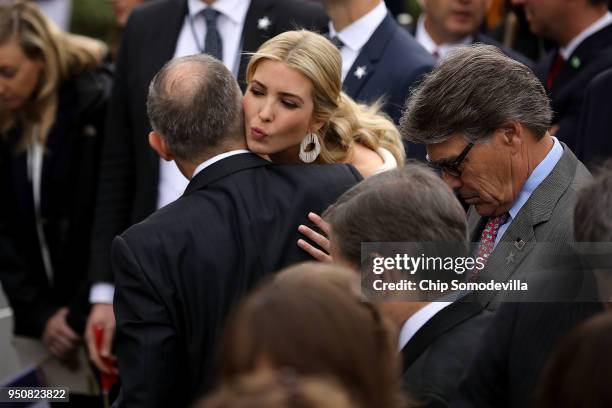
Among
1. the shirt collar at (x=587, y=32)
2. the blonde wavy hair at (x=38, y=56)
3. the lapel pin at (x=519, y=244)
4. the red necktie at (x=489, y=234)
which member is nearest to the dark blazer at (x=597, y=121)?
the shirt collar at (x=587, y=32)

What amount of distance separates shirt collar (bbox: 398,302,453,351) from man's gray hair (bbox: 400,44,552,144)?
0.81 metres

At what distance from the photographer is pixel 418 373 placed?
8.90ft

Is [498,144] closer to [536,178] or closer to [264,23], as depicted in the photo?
[536,178]

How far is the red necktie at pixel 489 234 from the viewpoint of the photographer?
11.4 feet

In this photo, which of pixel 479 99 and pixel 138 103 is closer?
pixel 479 99

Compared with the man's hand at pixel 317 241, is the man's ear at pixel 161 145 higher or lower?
higher

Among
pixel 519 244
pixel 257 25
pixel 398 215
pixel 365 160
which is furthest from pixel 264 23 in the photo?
pixel 398 215

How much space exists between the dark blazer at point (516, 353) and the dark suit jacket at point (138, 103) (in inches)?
97.7

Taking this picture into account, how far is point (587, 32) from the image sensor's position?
5.43 metres

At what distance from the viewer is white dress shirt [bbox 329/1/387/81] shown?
4.91 m

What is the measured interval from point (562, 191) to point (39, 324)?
3.02m

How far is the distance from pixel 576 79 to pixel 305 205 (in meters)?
2.23

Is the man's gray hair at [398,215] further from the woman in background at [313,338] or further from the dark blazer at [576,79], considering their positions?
the dark blazer at [576,79]

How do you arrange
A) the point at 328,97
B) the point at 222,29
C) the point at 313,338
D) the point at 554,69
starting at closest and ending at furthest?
1. the point at 313,338
2. the point at 328,97
3. the point at 222,29
4. the point at 554,69
